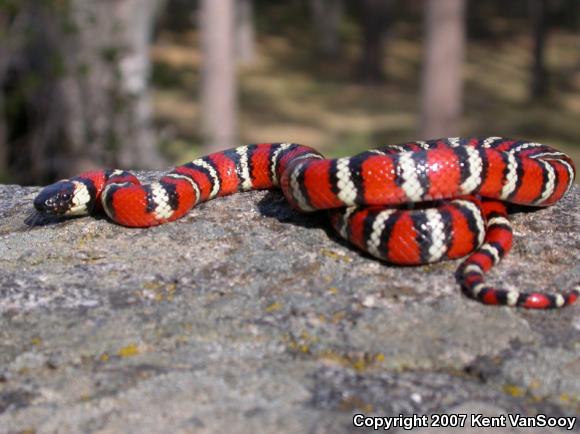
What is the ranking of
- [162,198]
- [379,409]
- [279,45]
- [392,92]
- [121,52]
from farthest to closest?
[279,45] < [392,92] < [121,52] < [162,198] < [379,409]

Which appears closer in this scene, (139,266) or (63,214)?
(139,266)

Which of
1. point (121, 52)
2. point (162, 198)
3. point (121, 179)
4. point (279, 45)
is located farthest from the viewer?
point (279, 45)

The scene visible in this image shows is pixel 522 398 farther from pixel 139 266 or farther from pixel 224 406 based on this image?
pixel 139 266

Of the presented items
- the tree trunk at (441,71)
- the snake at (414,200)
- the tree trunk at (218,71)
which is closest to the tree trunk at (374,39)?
the tree trunk at (218,71)

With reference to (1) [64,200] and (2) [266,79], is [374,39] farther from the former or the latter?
(1) [64,200]

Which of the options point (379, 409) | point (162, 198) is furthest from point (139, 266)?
point (379, 409)

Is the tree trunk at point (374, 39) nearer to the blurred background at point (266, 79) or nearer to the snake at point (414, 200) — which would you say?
the blurred background at point (266, 79)

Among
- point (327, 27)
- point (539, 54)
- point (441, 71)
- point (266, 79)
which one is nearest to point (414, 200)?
point (441, 71)
